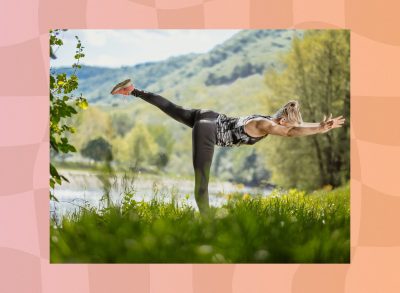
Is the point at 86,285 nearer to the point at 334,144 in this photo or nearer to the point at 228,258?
the point at 228,258

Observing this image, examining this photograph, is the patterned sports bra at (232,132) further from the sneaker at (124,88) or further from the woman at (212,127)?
the sneaker at (124,88)

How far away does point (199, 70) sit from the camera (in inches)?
178

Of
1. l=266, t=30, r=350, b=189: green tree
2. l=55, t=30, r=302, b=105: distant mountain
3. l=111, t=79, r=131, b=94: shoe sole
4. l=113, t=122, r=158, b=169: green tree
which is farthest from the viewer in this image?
l=266, t=30, r=350, b=189: green tree

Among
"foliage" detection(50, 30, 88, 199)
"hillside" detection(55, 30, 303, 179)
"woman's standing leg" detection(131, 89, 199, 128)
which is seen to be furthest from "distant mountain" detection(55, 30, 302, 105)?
"woman's standing leg" detection(131, 89, 199, 128)

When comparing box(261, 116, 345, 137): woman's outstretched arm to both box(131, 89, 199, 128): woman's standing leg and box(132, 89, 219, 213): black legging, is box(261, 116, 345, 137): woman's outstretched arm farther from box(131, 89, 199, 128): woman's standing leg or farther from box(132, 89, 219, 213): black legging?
box(131, 89, 199, 128): woman's standing leg

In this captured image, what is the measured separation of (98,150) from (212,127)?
3.30 feet

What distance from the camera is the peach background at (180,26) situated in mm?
3340

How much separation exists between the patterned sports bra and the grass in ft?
1.36

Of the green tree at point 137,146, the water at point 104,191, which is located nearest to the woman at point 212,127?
the water at point 104,191

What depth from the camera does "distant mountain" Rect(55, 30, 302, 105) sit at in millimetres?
4066

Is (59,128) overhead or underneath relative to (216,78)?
underneath

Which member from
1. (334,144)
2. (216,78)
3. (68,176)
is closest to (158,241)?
(68,176)
